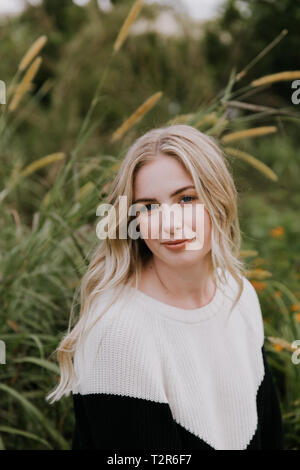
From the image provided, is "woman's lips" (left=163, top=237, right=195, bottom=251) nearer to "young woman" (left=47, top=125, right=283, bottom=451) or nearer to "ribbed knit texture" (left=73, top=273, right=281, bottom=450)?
"young woman" (left=47, top=125, right=283, bottom=451)

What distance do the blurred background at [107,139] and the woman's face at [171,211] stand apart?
0.37 meters

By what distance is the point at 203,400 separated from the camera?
1.21 meters

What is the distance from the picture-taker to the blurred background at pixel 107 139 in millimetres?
1661

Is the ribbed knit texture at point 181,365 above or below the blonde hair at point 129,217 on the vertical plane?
below

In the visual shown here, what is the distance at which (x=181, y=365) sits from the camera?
1.20m

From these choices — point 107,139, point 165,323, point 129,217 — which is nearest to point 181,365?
point 165,323

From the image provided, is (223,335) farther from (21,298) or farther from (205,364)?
(21,298)

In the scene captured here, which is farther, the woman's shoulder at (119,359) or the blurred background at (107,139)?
the blurred background at (107,139)

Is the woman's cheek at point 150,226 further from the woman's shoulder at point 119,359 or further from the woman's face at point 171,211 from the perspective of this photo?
the woman's shoulder at point 119,359

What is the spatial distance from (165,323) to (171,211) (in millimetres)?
321

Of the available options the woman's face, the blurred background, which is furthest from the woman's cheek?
the blurred background

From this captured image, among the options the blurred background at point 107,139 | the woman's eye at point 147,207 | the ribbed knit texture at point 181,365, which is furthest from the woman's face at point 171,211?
the blurred background at point 107,139

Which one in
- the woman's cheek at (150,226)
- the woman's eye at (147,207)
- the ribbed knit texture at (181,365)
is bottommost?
the ribbed knit texture at (181,365)

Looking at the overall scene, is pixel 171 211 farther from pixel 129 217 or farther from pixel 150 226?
pixel 129 217
